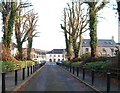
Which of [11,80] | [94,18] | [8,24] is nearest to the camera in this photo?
[11,80]

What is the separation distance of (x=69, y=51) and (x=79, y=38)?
1679 cm

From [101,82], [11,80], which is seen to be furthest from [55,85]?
[11,80]

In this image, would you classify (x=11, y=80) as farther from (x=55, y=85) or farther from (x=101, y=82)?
(x=101, y=82)

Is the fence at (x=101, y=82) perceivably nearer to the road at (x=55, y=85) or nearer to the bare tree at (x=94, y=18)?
the road at (x=55, y=85)

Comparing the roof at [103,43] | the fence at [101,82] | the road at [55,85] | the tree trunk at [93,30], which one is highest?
the roof at [103,43]

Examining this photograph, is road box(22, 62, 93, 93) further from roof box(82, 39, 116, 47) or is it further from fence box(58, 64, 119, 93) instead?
roof box(82, 39, 116, 47)

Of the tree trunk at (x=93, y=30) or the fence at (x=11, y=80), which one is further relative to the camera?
the tree trunk at (x=93, y=30)

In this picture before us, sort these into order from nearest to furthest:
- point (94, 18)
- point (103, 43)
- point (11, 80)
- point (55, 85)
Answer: point (55, 85), point (11, 80), point (94, 18), point (103, 43)

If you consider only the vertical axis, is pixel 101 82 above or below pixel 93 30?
below

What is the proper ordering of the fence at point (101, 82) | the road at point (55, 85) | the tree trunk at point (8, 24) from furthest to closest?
the tree trunk at point (8, 24) < the road at point (55, 85) < the fence at point (101, 82)

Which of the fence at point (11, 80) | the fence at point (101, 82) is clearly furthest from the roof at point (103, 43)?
the fence at point (101, 82)

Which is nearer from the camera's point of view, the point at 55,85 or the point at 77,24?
the point at 55,85

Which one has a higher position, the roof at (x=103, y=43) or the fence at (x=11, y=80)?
the roof at (x=103, y=43)

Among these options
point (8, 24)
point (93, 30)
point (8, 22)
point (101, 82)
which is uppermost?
point (8, 22)
